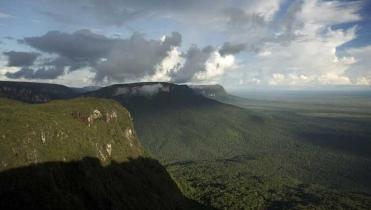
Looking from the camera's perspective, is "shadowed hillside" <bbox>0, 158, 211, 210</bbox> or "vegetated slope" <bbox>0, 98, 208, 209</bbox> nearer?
"shadowed hillside" <bbox>0, 158, 211, 210</bbox>

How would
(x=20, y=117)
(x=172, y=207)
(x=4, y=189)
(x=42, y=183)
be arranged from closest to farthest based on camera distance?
(x=4, y=189), (x=42, y=183), (x=20, y=117), (x=172, y=207)

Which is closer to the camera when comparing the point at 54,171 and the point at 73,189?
the point at 73,189

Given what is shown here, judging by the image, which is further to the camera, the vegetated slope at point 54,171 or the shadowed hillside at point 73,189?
the vegetated slope at point 54,171

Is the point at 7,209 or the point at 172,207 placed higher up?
the point at 7,209

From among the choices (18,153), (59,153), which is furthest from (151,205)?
(18,153)

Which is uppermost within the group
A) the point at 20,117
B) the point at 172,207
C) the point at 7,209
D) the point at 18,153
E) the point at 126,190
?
the point at 20,117

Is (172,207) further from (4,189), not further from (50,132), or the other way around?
(4,189)

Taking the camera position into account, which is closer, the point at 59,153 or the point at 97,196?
the point at 97,196

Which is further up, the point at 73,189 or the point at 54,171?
→ the point at 54,171

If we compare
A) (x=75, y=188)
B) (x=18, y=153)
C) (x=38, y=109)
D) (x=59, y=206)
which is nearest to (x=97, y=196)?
(x=75, y=188)

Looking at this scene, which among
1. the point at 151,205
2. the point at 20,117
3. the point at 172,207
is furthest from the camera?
the point at 172,207

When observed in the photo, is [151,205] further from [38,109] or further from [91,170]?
[38,109]
